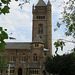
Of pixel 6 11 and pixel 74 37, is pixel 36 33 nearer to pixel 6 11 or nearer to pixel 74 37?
pixel 74 37

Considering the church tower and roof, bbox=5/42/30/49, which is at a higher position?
the church tower

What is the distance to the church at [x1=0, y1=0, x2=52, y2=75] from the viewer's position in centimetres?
5628

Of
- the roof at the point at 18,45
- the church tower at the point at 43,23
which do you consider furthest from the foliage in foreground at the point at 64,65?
the church tower at the point at 43,23

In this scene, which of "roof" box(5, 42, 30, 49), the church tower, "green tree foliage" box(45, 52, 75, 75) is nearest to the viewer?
"green tree foliage" box(45, 52, 75, 75)

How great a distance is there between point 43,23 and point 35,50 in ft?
52.5

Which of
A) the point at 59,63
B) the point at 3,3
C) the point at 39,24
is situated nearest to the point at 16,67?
the point at 59,63

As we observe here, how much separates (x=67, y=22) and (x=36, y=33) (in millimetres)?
57532

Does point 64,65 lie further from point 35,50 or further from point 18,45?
point 18,45

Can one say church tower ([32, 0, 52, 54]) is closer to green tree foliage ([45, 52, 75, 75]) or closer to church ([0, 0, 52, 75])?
church ([0, 0, 52, 75])

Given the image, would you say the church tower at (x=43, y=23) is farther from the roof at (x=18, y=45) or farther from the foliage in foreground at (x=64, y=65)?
the foliage in foreground at (x=64, y=65)

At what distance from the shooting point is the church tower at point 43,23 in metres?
69.1

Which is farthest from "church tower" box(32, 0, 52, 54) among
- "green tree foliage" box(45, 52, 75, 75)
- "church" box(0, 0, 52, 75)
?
"green tree foliage" box(45, 52, 75, 75)

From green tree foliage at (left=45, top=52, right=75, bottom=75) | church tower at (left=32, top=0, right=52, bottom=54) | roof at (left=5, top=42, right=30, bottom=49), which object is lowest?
green tree foliage at (left=45, top=52, right=75, bottom=75)

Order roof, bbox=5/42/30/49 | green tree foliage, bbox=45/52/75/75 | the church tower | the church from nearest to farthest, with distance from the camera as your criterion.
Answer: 1. green tree foliage, bbox=45/52/75/75
2. the church
3. roof, bbox=5/42/30/49
4. the church tower
